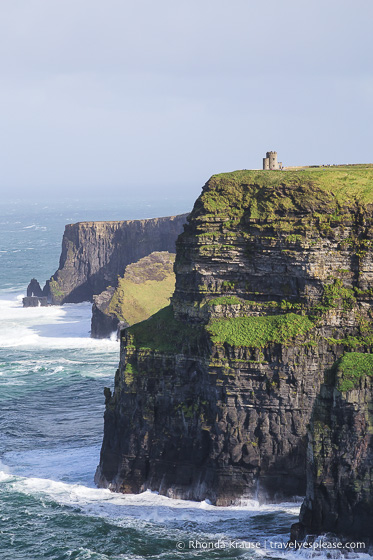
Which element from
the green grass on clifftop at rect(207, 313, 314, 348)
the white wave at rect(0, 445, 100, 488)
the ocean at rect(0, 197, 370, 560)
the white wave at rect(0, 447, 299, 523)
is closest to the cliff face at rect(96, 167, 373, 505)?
the green grass on clifftop at rect(207, 313, 314, 348)

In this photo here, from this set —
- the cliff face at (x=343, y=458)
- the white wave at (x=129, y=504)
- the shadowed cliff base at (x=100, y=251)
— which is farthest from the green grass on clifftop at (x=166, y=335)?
the shadowed cliff base at (x=100, y=251)

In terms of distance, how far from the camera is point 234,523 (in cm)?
7100

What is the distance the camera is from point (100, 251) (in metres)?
191

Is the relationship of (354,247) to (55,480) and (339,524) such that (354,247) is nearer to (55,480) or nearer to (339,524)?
(339,524)

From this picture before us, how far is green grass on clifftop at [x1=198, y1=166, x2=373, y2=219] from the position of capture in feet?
255

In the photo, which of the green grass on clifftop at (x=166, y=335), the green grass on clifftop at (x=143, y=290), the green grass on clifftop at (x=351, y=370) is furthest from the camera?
the green grass on clifftop at (x=143, y=290)

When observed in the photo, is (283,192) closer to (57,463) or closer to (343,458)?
(343,458)

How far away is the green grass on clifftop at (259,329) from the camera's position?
246ft

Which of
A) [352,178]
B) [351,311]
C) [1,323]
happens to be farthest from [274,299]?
[1,323]

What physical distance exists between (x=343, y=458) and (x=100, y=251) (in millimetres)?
130612

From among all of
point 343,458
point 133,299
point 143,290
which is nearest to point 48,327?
point 133,299

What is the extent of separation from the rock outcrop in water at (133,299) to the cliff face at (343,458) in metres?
75.8

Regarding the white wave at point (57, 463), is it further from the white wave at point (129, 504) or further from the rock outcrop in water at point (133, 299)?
the rock outcrop in water at point (133, 299)

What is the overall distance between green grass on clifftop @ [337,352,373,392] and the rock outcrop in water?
73.3 metres
